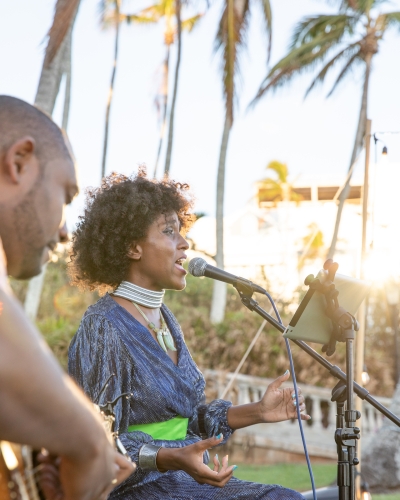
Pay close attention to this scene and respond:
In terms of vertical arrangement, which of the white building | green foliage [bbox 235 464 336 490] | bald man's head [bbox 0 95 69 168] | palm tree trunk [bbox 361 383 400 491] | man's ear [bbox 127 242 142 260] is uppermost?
bald man's head [bbox 0 95 69 168]

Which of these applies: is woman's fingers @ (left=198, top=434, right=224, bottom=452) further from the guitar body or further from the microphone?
the guitar body

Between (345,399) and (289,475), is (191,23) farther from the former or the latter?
(345,399)

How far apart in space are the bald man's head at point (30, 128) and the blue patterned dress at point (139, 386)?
1.59 m

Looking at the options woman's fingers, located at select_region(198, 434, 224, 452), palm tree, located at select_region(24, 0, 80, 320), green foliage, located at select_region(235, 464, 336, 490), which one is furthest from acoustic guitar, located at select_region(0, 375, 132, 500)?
green foliage, located at select_region(235, 464, 336, 490)

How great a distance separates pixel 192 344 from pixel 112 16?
12188 mm

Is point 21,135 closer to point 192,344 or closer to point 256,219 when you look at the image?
point 192,344

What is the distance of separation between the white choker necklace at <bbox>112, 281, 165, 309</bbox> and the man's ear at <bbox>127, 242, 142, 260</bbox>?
0.14 metres

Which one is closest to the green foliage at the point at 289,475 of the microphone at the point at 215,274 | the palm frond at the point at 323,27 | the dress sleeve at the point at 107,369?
the microphone at the point at 215,274

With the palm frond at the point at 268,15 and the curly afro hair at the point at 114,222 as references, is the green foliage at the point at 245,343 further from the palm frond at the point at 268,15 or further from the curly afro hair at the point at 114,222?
the curly afro hair at the point at 114,222

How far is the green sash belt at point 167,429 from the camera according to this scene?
310 cm

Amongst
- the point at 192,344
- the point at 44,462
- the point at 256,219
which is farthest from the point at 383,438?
the point at 256,219

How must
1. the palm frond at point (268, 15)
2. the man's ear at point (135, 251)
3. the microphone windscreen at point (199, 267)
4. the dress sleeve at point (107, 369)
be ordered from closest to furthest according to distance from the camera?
the dress sleeve at point (107, 369) < the microphone windscreen at point (199, 267) < the man's ear at point (135, 251) < the palm frond at point (268, 15)

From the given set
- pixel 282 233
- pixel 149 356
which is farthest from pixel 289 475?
pixel 282 233

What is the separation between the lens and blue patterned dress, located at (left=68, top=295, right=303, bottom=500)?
2970 mm
